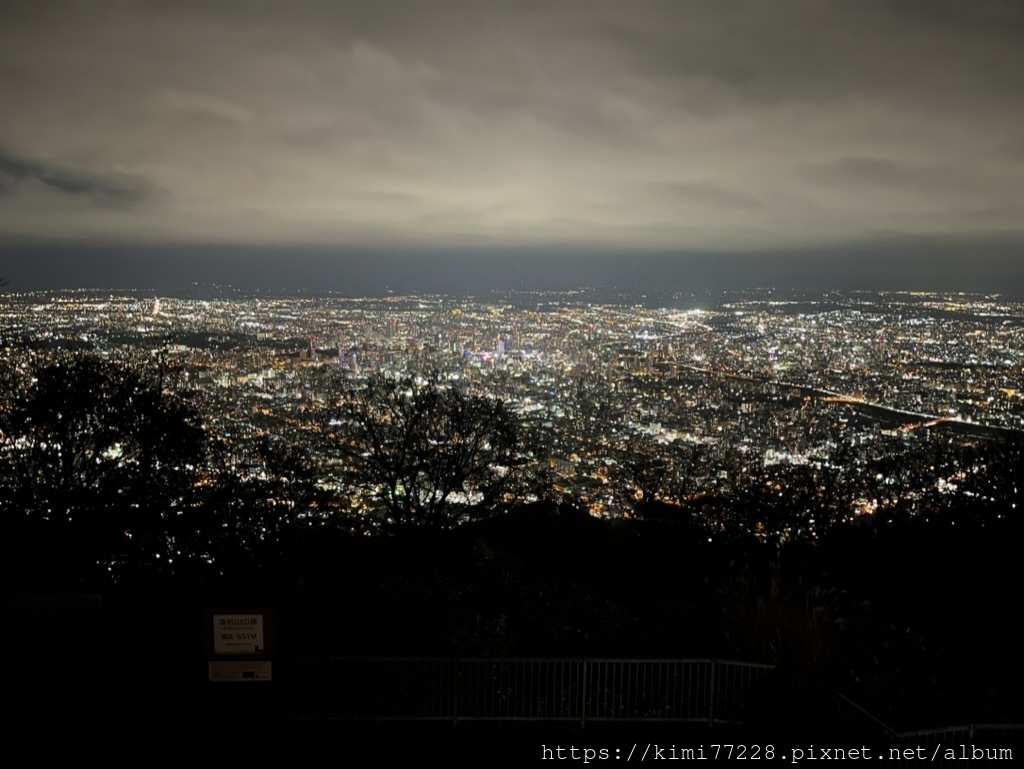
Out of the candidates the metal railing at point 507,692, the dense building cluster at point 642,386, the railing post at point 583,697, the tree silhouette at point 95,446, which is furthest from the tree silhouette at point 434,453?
the railing post at point 583,697

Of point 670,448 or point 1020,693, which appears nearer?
point 1020,693

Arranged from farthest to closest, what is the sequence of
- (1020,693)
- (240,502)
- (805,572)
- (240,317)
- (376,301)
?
(376,301), (240,317), (240,502), (805,572), (1020,693)

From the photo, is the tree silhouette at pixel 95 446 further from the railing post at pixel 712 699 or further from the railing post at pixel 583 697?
the railing post at pixel 712 699

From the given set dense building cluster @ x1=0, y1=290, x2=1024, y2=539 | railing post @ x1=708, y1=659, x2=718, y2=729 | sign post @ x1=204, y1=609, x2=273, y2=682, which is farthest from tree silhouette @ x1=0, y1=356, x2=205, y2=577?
railing post @ x1=708, y1=659, x2=718, y2=729

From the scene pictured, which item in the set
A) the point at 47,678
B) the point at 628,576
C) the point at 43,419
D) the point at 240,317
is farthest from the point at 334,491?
the point at 240,317

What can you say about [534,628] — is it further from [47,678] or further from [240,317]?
[240,317]

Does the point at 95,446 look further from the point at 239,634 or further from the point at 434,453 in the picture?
the point at 239,634
